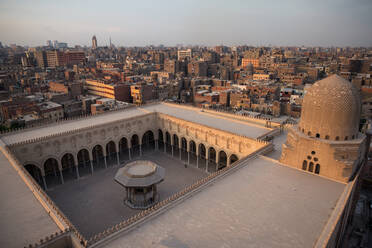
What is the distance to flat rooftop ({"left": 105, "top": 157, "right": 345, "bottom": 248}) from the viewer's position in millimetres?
14307

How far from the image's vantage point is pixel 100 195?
99.2ft

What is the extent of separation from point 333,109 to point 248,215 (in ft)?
36.2

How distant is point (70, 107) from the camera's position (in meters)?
57.6

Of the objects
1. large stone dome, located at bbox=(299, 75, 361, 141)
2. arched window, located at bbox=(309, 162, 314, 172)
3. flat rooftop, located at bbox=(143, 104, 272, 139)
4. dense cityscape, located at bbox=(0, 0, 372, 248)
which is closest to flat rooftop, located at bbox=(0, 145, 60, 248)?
dense cityscape, located at bbox=(0, 0, 372, 248)

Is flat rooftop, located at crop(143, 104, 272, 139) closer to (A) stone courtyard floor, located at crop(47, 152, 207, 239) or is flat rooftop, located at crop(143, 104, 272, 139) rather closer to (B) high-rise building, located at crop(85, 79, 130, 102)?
(A) stone courtyard floor, located at crop(47, 152, 207, 239)

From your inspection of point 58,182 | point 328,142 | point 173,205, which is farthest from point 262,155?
point 58,182

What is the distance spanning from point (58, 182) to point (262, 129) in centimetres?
2899

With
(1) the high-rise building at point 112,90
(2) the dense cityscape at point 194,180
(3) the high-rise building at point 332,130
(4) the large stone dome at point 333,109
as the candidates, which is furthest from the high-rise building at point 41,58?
(4) the large stone dome at point 333,109

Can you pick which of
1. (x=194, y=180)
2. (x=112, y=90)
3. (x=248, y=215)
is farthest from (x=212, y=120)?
(x=112, y=90)

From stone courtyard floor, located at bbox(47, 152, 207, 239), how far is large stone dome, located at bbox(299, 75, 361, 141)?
60.0 feet

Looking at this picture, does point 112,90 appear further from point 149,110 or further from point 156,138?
point 156,138

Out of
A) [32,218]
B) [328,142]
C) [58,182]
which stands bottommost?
[58,182]

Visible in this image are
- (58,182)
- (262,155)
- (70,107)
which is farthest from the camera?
(70,107)

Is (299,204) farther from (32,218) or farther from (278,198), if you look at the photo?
(32,218)
